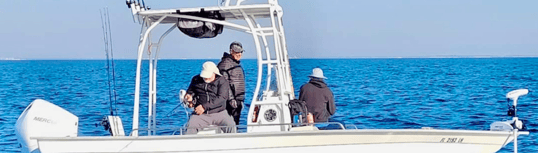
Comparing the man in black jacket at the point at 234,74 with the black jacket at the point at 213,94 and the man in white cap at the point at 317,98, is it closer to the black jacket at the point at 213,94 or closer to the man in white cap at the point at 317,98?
the black jacket at the point at 213,94

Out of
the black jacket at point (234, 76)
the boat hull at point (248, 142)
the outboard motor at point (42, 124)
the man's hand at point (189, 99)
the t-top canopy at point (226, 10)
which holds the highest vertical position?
the t-top canopy at point (226, 10)

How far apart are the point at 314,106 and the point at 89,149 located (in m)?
2.73

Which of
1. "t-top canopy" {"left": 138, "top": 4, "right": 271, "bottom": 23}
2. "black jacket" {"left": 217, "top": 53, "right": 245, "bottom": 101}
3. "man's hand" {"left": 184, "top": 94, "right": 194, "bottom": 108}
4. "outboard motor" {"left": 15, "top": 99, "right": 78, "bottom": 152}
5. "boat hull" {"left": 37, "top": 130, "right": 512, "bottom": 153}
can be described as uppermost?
"t-top canopy" {"left": 138, "top": 4, "right": 271, "bottom": 23}

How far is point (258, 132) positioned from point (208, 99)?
0.82m

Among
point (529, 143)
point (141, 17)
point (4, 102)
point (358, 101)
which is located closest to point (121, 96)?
point (4, 102)

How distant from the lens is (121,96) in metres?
31.0

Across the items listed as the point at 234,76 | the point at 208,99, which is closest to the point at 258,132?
the point at 208,99

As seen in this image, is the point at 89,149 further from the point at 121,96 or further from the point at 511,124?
the point at 121,96

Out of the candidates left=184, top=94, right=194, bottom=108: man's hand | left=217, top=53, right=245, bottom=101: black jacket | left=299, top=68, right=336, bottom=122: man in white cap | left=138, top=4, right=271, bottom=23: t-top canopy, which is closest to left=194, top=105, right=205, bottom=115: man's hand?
left=184, top=94, right=194, bottom=108: man's hand

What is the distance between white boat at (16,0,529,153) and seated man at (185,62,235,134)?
0.13 m

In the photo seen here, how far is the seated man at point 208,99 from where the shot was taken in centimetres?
1001

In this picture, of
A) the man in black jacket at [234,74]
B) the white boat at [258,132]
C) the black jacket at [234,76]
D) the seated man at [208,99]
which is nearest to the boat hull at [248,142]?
the white boat at [258,132]

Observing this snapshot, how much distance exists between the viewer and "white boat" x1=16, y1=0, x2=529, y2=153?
9.45 meters

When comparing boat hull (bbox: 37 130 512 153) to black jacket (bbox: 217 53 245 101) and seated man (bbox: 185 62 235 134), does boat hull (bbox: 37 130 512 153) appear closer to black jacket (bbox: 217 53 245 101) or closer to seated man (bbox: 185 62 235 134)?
seated man (bbox: 185 62 235 134)
